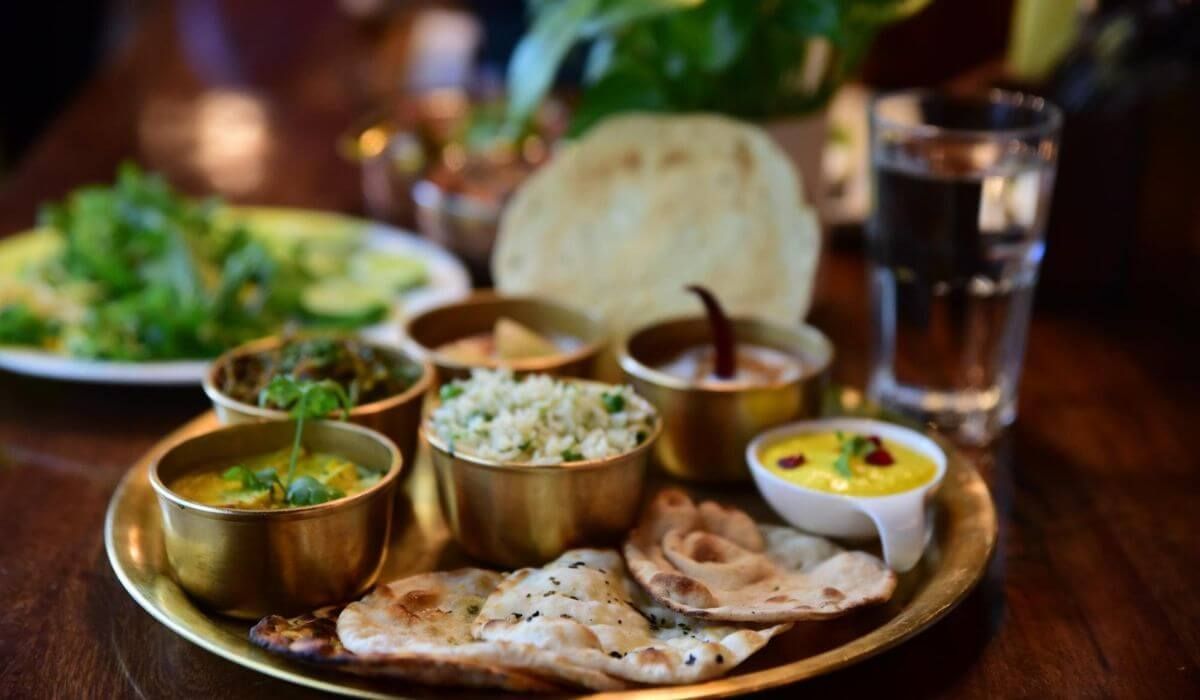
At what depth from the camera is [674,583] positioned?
1653 millimetres

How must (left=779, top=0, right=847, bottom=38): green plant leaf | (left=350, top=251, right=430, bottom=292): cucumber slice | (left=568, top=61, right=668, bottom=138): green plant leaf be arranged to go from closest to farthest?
1. (left=779, top=0, right=847, bottom=38): green plant leaf
2. (left=568, top=61, right=668, bottom=138): green plant leaf
3. (left=350, top=251, right=430, bottom=292): cucumber slice

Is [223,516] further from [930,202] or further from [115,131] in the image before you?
[115,131]

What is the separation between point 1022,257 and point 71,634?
1.73 metres

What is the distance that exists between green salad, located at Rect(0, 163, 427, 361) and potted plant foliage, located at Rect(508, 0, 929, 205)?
61cm

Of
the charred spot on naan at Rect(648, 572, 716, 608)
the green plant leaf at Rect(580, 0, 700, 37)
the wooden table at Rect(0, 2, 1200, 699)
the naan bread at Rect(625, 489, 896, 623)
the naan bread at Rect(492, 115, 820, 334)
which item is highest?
the green plant leaf at Rect(580, 0, 700, 37)

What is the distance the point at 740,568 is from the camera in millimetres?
1765

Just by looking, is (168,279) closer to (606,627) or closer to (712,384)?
(712,384)

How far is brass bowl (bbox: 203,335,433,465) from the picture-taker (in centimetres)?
199

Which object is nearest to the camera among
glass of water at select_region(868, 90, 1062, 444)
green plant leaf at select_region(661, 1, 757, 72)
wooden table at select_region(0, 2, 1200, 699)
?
wooden table at select_region(0, 2, 1200, 699)

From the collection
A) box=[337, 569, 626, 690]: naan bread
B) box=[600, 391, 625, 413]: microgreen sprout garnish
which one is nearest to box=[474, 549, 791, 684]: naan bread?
box=[337, 569, 626, 690]: naan bread

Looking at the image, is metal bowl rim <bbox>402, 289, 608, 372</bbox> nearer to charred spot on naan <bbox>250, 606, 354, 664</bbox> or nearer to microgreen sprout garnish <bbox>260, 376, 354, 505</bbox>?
microgreen sprout garnish <bbox>260, 376, 354, 505</bbox>

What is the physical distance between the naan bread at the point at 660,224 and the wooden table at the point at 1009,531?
0.32m

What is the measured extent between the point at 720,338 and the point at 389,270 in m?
1.11

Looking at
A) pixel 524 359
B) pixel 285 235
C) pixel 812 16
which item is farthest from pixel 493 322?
pixel 285 235
